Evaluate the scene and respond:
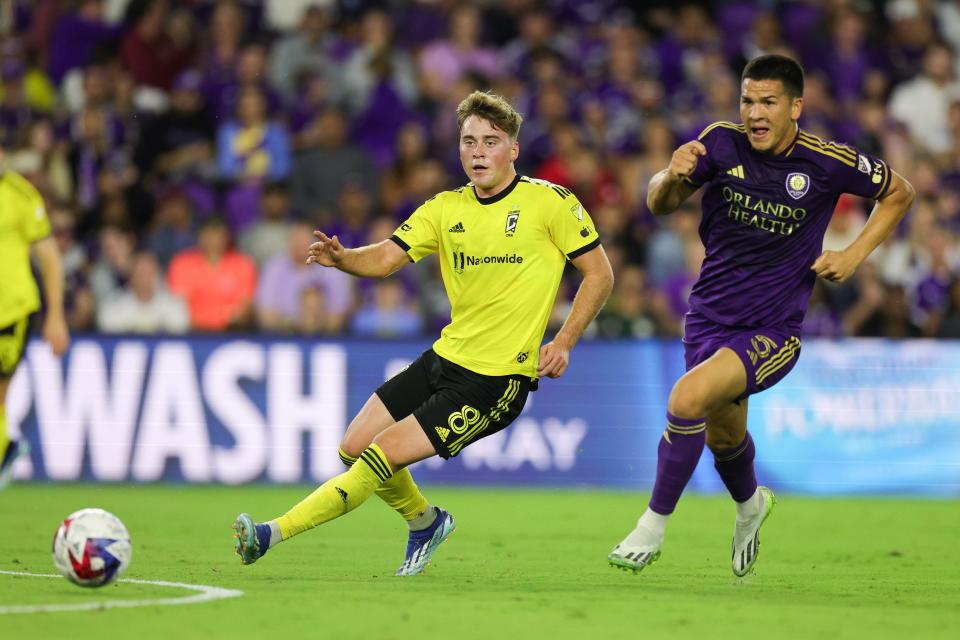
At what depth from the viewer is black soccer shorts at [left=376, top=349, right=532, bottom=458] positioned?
802 centimetres

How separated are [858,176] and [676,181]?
101cm

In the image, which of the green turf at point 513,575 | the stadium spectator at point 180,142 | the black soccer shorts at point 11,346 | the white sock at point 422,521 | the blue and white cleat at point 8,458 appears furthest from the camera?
the stadium spectator at point 180,142

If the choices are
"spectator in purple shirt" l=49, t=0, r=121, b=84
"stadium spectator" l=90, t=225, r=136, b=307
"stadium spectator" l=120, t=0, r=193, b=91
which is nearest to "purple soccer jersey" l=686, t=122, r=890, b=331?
"stadium spectator" l=90, t=225, r=136, b=307

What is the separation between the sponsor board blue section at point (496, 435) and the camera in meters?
14.7

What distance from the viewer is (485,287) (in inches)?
325

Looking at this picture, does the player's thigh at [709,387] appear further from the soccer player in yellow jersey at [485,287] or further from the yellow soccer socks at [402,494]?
the yellow soccer socks at [402,494]

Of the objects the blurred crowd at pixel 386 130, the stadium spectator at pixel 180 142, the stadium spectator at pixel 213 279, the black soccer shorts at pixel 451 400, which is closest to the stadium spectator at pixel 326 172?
the blurred crowd at pixel 386 130

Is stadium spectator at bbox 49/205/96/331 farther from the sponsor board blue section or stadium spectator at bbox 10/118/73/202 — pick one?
the sponsor board blue section

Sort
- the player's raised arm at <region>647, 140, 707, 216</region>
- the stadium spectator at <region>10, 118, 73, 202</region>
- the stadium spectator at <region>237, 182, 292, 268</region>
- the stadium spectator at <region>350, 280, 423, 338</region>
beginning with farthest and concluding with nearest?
the stadium spectator at <region>10, 118, 73, 202</region> < the stadium spectator at <region>237, 182, 292, 268</region> < the stadium spectator at <region>350, 280, 423, 338</region> < the player's raised arm at <region>647, 140, 707, 216</region>

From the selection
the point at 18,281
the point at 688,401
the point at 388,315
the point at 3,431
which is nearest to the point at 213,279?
the point at 388,315

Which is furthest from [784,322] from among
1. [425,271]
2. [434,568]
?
[425,271]

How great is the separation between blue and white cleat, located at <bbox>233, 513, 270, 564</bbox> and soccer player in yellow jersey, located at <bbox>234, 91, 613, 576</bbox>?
0.60 meters

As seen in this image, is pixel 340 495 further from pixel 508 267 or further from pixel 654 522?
pixel 654 522

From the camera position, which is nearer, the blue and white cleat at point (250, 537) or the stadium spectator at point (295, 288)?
the blue and white cleat at point (250, 537)
